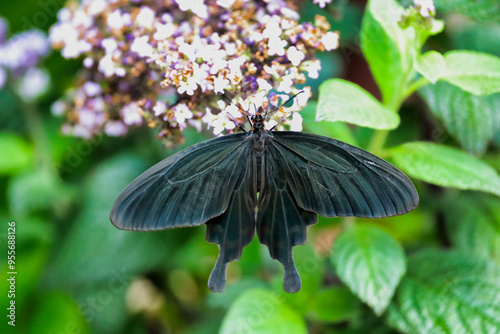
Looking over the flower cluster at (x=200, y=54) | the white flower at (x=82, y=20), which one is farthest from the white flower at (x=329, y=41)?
the white flower at (x=82, y=20)

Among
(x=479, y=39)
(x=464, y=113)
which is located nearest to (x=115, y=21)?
(x=464, y=113)

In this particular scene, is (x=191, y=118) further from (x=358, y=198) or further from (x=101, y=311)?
(x=101, y=311)

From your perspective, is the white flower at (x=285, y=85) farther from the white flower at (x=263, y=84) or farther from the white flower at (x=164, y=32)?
the white flower at (x=164, y=32)

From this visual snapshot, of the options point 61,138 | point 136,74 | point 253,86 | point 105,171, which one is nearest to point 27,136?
point 61,138

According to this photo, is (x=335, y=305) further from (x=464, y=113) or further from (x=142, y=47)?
(x=142, y=47)

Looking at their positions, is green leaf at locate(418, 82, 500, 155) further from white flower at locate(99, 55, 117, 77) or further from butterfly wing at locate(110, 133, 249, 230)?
white flower at locate(99, 55, 117, 77)

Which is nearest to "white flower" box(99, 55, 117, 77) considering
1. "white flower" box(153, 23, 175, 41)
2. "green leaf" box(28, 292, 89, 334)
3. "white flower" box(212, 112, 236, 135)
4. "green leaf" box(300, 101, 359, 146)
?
"white flower" box(153, 23, 175, 41)
